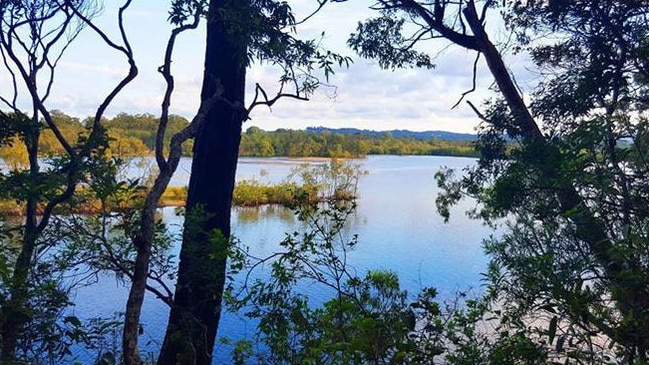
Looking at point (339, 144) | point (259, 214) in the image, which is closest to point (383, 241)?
point (259, 214)

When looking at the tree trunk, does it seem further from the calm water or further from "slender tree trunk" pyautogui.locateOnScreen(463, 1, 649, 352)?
"slender tree trunk" pyautogui.locateOnScreen(463, 1, 649, 352)

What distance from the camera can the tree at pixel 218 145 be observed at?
2.07m

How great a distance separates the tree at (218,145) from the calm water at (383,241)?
0.68 ft

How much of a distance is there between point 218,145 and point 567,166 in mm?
1795

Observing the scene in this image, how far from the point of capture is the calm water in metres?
5.20

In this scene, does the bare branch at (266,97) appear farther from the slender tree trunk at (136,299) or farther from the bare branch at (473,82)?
the bare branch at (473,82)

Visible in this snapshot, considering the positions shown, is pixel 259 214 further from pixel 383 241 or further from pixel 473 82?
pixel 473 82

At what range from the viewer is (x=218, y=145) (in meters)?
2.84

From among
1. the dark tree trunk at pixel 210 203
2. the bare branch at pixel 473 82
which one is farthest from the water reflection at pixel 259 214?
the dark tree trunk at pixel 210 203

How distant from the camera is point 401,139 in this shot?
16812 mm

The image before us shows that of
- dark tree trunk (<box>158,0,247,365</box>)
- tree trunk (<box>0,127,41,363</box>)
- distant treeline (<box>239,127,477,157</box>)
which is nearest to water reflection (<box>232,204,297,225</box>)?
distant treeline (<box>239,127,477,157</box>)

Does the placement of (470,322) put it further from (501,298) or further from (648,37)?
(648,37)

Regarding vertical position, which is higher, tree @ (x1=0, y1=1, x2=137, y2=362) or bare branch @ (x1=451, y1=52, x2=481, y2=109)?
bare branch @ (x1=451, y1=52, x2=481, y2=109)

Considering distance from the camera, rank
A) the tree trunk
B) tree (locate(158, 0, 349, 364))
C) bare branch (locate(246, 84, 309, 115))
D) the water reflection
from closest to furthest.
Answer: the tree trunk
tree (locate(158, 0, 349, 364))
bare branch (locate(246, 84, 309, 115))
the water reflection
